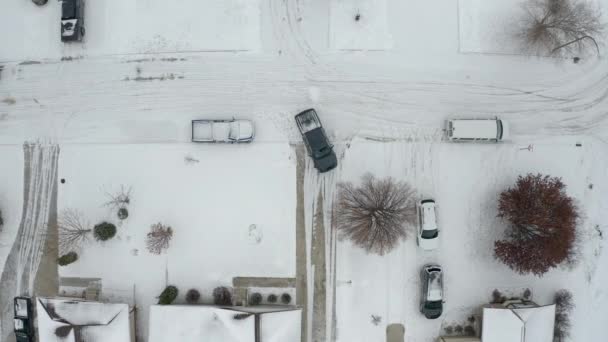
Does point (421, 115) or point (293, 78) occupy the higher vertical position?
point (293, 78)

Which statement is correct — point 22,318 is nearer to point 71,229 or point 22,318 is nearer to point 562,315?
point 71,229

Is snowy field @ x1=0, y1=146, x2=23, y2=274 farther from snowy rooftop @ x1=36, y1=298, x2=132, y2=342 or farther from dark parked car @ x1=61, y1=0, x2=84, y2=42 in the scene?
dark parked car @ x1=61, y1=0, x2=84, y2=42

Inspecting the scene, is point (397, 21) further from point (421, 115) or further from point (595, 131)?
point (595, 131)

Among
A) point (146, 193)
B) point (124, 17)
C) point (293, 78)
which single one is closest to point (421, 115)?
point (293, 78)

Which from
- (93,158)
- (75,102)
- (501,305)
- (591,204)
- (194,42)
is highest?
(194,42)

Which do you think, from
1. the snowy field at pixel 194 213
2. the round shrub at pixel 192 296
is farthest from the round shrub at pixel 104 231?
the round shrub at pixel 192 296

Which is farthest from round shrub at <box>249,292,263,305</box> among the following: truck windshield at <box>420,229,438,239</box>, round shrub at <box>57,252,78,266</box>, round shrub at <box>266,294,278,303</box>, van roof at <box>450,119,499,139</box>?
van roof at <box>450,119,499,139</box>
